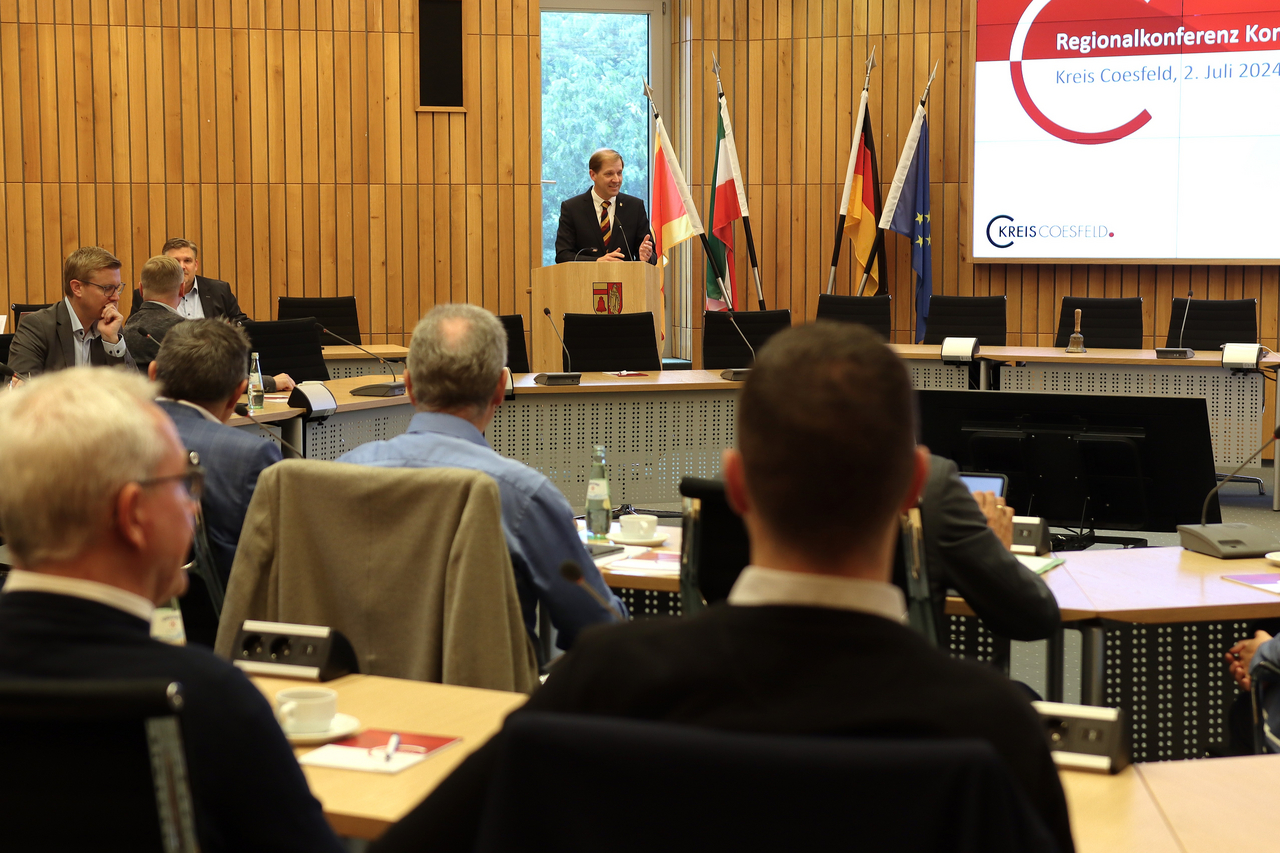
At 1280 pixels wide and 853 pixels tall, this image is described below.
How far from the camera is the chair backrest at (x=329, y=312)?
7.96m

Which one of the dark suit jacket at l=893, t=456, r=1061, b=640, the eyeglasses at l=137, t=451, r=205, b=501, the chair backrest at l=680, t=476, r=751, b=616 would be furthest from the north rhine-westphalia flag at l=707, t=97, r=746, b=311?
the eyeglasses at l=137, t=451, r=205, b=501

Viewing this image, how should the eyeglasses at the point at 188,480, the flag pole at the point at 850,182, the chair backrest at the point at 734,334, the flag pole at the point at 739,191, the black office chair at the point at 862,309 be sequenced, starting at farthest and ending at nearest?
1. the flag pole at the point at 850,182
2. the flag pole at the point at 739,191
3. the black office chair at the point at 862,309
4. the chair backrest at the point at 734,334
5. the eyeglasses at the point at 188,480

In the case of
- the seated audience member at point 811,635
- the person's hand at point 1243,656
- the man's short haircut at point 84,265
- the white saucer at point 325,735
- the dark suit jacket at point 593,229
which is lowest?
the person's hand at point 1243,656

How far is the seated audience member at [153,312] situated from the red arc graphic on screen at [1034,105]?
616 cm

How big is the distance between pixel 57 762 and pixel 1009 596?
1.74 m

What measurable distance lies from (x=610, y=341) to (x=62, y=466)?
564cm

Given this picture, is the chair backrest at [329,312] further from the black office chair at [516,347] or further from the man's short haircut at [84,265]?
the man's short haircut at [84,265]

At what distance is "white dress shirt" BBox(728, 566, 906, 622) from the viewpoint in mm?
909

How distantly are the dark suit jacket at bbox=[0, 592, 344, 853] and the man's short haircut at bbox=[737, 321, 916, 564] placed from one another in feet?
1.79

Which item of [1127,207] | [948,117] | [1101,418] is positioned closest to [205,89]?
[948,117]

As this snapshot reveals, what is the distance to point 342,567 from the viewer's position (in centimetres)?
221

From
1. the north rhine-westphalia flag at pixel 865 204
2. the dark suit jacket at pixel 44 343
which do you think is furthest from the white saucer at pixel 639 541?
the north rhine-westphalia flag at pixel 865 204

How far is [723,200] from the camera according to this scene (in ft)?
29.8

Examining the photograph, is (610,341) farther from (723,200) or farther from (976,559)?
(976,559)
